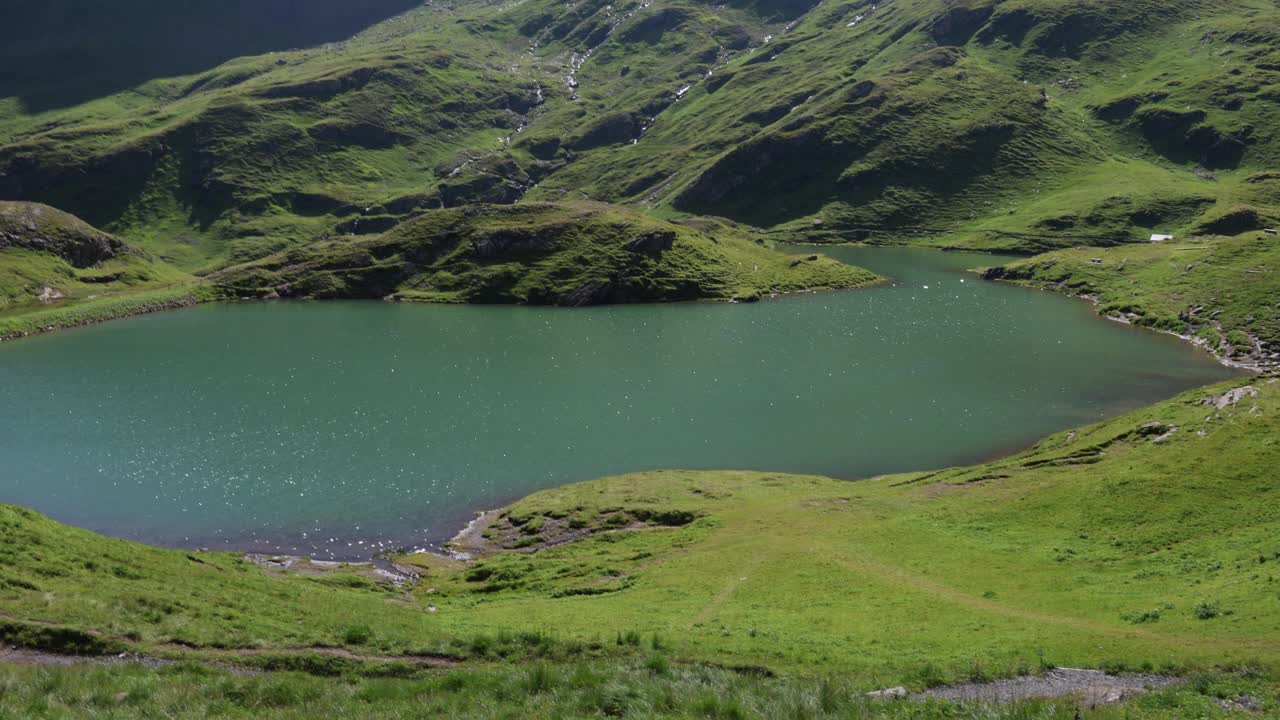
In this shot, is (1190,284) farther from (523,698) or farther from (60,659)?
(60,659)

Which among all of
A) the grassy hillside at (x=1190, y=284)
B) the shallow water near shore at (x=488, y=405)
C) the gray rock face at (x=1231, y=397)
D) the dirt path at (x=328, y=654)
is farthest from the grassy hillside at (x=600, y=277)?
the dirt path at (x=328, y=654)

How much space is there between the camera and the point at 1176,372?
10638 centimetres

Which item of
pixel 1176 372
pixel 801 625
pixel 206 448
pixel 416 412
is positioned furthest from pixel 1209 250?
pixel 206 448

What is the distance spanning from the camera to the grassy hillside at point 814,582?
26328 mm

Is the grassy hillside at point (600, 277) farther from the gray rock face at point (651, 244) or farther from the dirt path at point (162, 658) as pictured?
the dirt path at point (162, 658)

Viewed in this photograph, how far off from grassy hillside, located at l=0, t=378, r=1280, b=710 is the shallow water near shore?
1397 cm

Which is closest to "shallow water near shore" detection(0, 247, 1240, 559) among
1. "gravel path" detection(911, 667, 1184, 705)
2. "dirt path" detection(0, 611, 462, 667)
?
"dirt path" detection(0, 611, 462, 667)

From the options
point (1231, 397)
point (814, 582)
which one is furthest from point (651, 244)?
point (814, 582)

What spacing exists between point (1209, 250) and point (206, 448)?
182 meters

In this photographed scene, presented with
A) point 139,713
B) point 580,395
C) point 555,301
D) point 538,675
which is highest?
point 555,301

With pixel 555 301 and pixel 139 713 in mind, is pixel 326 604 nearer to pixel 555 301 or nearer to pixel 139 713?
pixel 139 713

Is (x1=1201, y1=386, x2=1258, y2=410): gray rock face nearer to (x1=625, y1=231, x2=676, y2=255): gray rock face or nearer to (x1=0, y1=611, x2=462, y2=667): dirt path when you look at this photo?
(x1=0, y1=611, x2=462, y2=667): dirt path

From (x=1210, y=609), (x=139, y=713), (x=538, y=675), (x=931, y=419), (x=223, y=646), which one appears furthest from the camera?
(x=931, y=419)

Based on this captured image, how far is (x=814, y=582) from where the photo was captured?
41.3 metres
